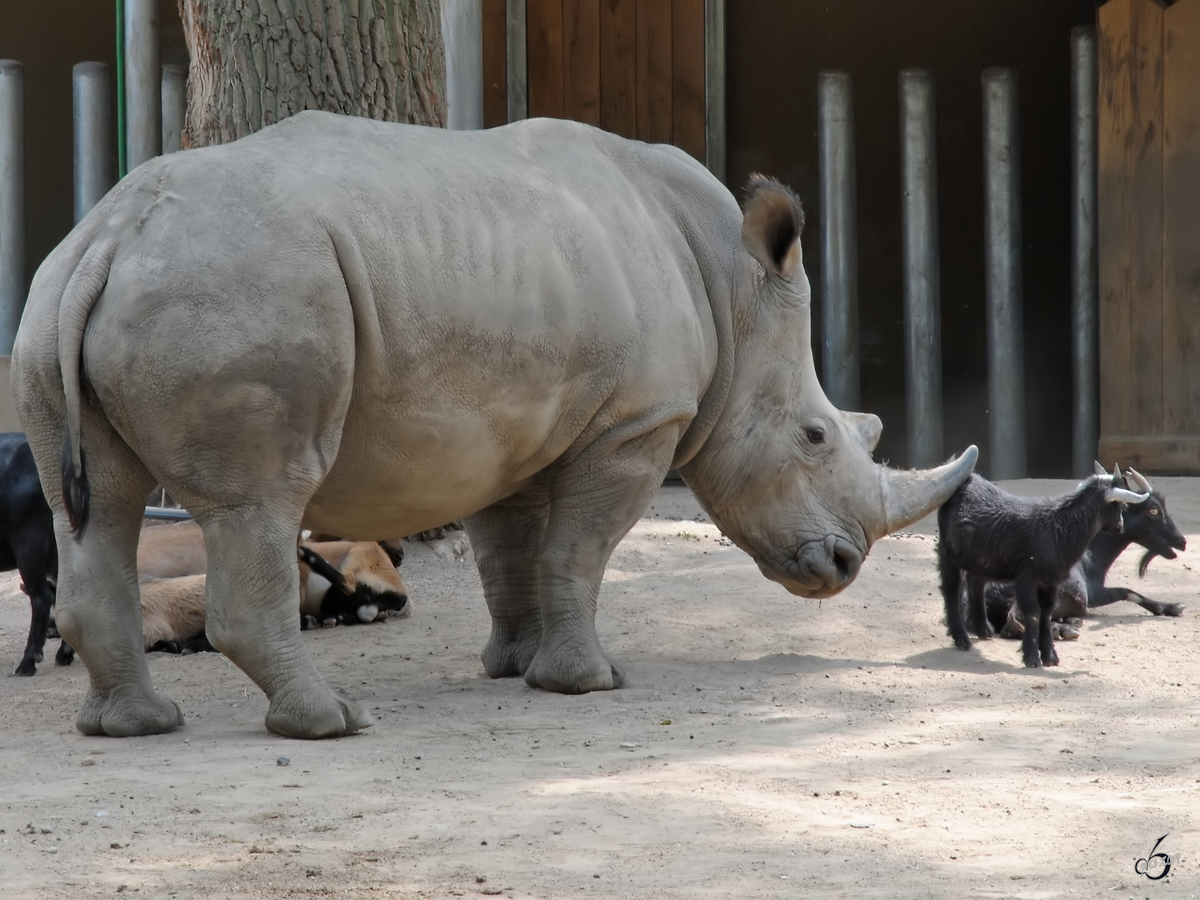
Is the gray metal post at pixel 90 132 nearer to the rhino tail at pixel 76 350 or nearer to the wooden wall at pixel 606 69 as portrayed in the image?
the wooden wall at pixel 606 69

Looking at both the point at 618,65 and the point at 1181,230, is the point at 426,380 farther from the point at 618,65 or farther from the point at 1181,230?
the point at 1181,230

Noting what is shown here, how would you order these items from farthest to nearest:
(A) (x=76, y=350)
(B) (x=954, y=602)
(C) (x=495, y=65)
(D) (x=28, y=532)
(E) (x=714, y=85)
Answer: (E) (x=714, y=85), (C) (x=495, y=65), (B) (x=954, y=602), (D) (x=28, y=532), (A) (x=76, y=350)

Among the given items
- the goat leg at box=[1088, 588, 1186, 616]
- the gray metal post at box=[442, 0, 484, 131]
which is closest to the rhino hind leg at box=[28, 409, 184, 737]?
the goat leg at box=[1088, 588, 1186, 616]

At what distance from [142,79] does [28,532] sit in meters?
4.54

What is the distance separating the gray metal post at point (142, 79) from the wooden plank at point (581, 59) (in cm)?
293

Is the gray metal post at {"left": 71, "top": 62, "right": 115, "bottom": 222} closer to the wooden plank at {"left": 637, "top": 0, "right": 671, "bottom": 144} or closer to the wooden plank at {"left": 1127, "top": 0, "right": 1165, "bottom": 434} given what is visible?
the wooden plank at {"left": 637, "top": 0, "right": 671, "bottom": 144}

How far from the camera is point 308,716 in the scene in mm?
4781

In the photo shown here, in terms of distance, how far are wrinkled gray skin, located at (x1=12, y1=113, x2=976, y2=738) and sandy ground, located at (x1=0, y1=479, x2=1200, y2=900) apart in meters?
0.36

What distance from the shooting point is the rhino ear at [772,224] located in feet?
19.1

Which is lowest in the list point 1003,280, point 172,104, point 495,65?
point 1003,280

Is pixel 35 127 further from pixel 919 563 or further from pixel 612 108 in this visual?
pixel 919 563

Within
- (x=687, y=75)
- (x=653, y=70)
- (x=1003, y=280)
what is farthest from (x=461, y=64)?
(x=1003, y=280)

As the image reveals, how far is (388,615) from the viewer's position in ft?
23.8

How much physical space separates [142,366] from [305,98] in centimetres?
321
